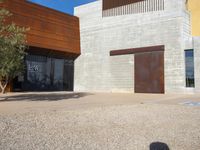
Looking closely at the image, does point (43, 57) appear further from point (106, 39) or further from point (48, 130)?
point (48, 130)

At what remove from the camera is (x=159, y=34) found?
2645cm

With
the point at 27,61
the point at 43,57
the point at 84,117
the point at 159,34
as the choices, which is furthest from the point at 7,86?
the point at 84,117

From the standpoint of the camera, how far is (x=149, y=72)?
27.0 m

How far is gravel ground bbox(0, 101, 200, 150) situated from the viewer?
559 centimetres

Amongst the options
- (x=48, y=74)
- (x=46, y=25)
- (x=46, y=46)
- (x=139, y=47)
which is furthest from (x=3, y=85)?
(x=139, y=47)

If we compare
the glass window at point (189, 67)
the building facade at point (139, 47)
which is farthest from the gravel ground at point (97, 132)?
the building facade at point (139, 47)

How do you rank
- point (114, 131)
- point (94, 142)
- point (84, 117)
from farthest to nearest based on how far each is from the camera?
point (84, 117) → point (114, 131) → point (94, 142)

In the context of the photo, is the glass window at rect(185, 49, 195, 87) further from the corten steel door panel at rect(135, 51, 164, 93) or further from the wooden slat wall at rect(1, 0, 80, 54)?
the wooden slat wall at rect(1, 0, 80, 54)

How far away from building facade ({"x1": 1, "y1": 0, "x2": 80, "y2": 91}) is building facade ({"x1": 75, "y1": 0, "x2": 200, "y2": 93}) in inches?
54.7

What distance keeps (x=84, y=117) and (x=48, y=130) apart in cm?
240

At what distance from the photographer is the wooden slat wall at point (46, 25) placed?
26.5 meters

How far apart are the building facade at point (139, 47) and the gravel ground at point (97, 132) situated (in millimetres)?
16285

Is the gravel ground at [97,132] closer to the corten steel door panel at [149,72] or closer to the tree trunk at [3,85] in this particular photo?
the corten steel door panel at [149,72]

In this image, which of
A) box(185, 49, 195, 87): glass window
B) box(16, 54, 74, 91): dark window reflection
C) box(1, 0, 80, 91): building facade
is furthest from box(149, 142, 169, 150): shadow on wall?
box(16, 54, 74, 91): dark window reflection
